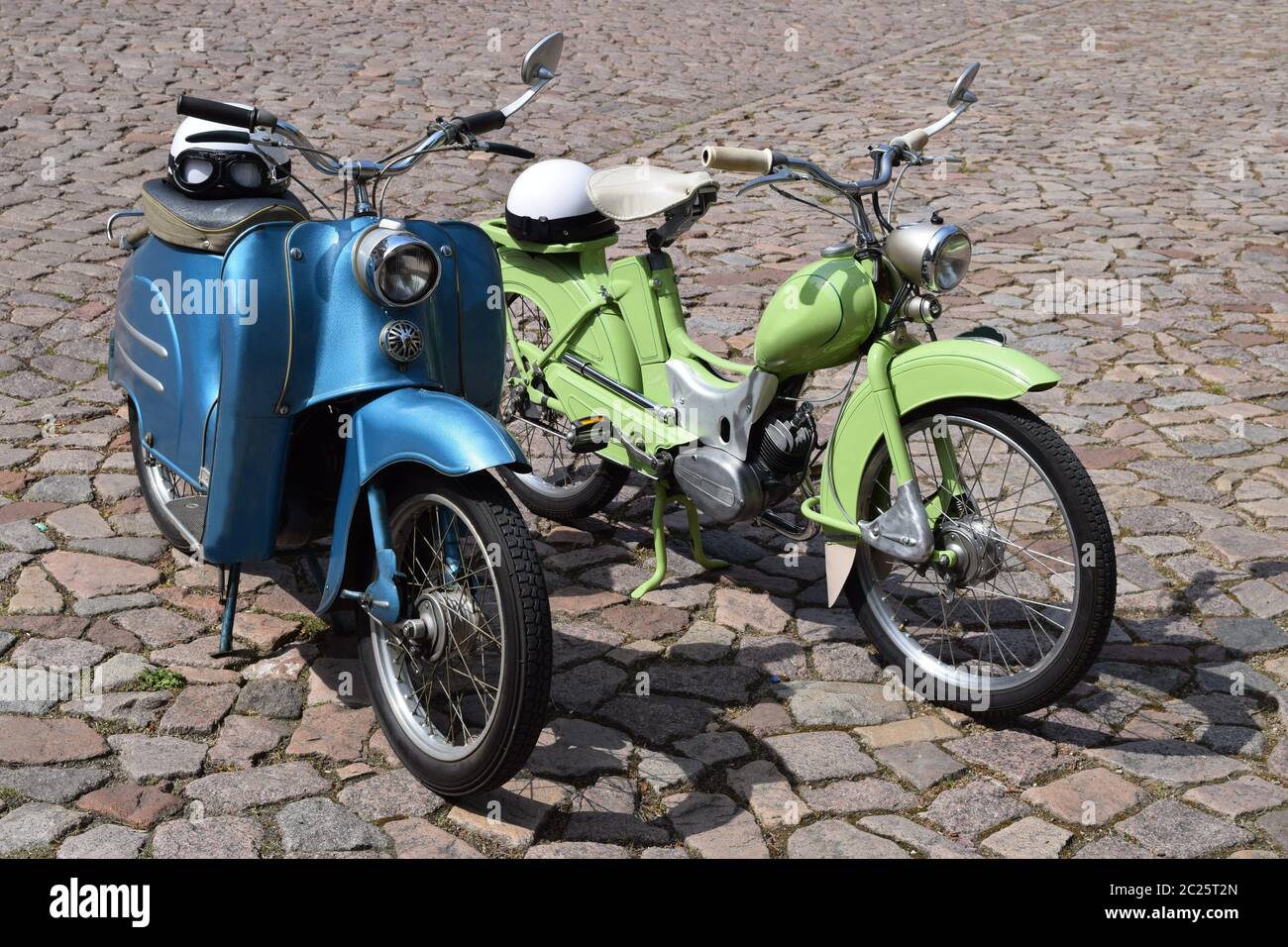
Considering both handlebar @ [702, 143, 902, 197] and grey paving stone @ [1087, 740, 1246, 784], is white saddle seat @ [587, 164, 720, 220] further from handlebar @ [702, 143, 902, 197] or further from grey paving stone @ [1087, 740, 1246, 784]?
grey paving stone @ [1087, 740, 1246, 784]

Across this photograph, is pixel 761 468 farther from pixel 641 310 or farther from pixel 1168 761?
pixel 1168 761

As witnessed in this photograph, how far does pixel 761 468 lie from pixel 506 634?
1.33m

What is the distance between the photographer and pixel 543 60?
4.07 m

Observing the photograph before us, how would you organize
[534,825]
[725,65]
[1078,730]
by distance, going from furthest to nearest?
[725,65]
[1078,730]
[534,825]

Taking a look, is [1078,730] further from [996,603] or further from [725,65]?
[725,65]

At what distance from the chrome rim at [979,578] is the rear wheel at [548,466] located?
104cm

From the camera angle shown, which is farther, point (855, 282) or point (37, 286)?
point (37, 286)

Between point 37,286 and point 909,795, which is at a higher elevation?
point 37,286

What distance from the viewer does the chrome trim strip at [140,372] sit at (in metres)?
A: 4.26

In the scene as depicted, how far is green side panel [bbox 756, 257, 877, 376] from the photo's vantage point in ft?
13.0

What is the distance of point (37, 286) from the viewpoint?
6855mm

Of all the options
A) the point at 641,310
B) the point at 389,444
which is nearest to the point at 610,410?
the point at 641,310

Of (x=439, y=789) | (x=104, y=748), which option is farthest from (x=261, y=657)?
(x=439, y=789)

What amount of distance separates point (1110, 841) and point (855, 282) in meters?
1.59
